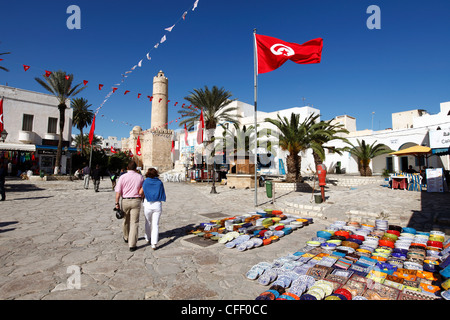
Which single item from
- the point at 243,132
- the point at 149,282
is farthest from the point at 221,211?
the point at 243,132

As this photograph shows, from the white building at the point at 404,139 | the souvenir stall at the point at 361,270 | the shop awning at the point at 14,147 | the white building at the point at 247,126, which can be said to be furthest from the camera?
the white building at the point at 247,126

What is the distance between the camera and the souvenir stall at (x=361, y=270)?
9.14ft

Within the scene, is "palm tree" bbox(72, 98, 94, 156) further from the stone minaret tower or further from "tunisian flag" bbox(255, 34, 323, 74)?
"tunisian flag" bbox(255, 34, 323, 74)

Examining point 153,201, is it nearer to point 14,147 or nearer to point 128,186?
point 128,186

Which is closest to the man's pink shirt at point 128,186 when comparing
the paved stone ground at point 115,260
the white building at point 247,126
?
the paved stone ground at point 115,260

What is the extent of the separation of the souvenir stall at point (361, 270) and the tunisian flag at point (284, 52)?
573cm

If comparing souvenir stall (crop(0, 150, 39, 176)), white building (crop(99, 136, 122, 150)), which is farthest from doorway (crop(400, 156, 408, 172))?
white building (crop(99, 136, 122, 150))

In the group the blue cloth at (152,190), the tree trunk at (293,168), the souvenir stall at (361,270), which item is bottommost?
the souvenir stall at (361,270)

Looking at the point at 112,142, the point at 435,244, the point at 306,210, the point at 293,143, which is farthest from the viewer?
the point at 112,142

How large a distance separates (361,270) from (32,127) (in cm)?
Answer: 3017

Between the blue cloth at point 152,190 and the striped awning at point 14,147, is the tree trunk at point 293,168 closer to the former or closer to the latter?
the blue cloth at point 152,190

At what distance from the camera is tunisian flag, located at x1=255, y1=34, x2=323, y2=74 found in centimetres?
800

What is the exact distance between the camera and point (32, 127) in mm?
24219

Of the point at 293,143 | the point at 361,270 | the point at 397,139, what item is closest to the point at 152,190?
the point at 361,270
